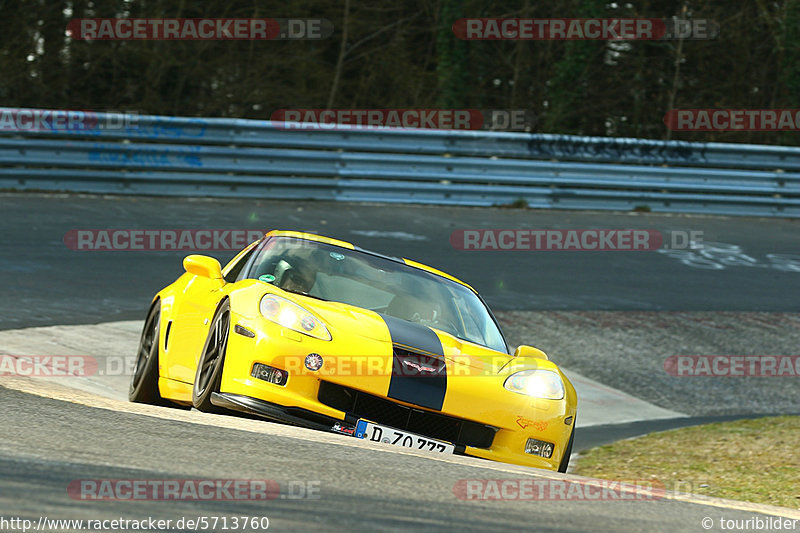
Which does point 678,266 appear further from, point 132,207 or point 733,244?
point 132,207

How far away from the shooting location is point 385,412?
5516 mm

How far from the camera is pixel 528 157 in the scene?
18469mm

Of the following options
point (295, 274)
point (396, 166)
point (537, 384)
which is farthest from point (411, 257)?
point (537, 384)

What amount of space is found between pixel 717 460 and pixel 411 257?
263 inches

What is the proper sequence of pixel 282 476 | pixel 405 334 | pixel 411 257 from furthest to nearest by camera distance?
pixel 411 257 < pixel 405 334 < pixel 282 476

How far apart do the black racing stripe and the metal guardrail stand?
11.3 metres

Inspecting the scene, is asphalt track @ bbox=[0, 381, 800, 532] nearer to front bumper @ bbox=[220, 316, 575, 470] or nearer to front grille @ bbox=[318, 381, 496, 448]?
front bumper @ bbox=[220, 316, 575, 470]

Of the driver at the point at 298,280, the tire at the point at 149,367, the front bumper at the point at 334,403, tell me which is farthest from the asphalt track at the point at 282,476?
the tire at the point at 149,367

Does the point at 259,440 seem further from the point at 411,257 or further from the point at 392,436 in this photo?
the point at 411,257

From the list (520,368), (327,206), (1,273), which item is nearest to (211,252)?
(1,273)

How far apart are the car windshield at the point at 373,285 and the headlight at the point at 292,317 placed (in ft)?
1.50

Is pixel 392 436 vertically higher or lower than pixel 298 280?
lower

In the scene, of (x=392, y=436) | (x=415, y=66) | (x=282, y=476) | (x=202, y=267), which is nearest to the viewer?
(x=282, y=476)

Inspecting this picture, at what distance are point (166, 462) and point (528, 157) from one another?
588 inches
